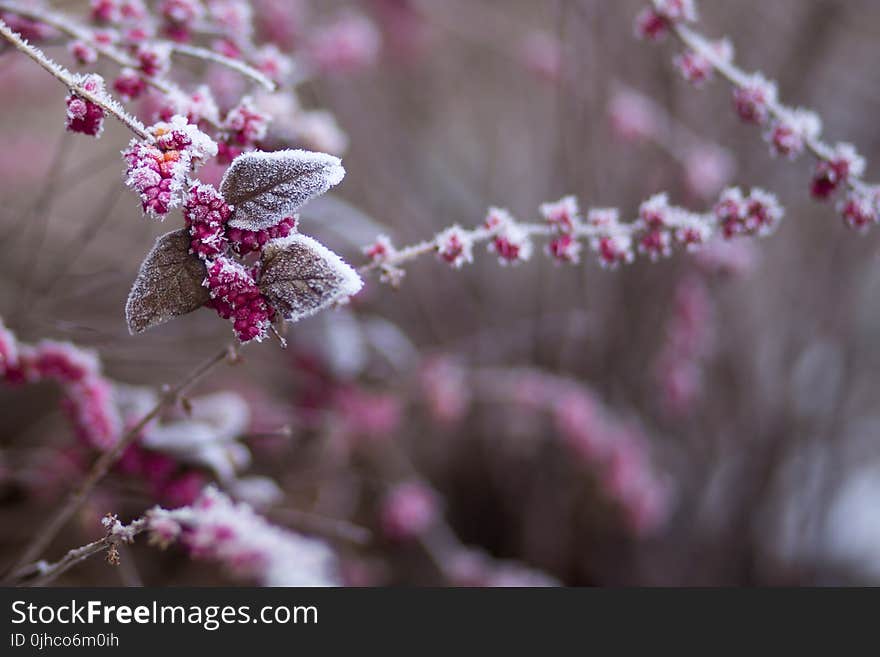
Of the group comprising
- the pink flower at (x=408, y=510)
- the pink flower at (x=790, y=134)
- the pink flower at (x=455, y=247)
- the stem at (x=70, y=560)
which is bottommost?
the stem at (x=70, y=560)

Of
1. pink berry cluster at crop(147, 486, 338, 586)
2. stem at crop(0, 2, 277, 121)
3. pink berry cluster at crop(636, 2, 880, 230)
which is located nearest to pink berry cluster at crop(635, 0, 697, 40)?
pink berry cluster at crop(636, 2, 880, 230)

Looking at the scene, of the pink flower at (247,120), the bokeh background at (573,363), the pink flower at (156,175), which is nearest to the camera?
the pink flower at (156,175)

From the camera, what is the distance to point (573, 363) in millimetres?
1549

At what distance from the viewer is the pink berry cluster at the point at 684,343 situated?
3.85 feet

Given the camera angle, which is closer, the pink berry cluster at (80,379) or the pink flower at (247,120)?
the pink flower at (247,120)

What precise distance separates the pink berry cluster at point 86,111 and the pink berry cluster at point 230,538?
286mm

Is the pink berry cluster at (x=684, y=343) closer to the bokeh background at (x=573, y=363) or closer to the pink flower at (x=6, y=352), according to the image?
the bokeh background at (x=573, y=363)

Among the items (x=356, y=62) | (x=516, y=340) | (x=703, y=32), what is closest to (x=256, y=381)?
(x=516, y=340)

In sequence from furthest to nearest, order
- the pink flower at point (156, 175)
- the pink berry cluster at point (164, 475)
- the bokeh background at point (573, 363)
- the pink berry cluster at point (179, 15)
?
the bokeh background at point (573, 363) < the pink berry cluster at point (164, 475) < the pink berry cluster at point (179, 15) < the pink flower at point (156, 175)

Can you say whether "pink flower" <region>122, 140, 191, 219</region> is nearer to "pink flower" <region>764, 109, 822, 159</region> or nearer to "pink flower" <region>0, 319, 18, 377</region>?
"pink flower" <region>0, 319, 18, 377</region>

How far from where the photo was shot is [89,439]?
32.7 inches

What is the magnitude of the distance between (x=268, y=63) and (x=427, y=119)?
1.39 meters

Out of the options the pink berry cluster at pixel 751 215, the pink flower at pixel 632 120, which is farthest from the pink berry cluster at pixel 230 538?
the pink flower at pixel 632 120

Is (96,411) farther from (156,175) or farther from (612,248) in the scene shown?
(612,248)
